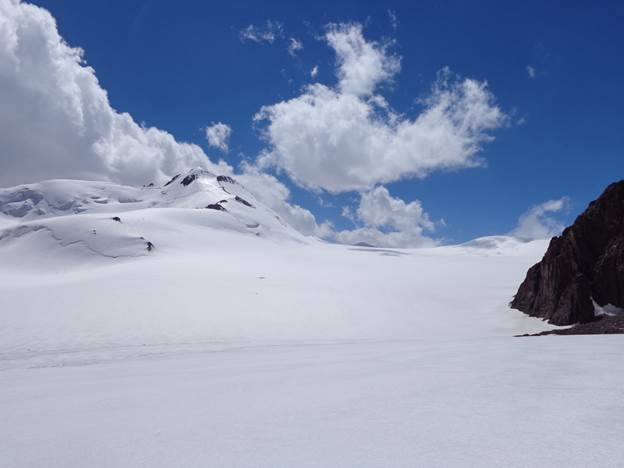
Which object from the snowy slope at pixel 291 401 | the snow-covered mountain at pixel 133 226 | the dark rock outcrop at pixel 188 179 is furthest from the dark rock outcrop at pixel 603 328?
the dark rock outcrop at pixel 188 179

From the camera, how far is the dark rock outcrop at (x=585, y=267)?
19.6 meters

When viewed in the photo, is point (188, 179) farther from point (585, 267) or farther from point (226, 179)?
point (585, 267)

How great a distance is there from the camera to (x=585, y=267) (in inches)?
845

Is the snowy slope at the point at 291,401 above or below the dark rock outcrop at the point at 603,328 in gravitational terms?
below

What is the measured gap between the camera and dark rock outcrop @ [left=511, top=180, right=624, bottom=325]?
773 inches

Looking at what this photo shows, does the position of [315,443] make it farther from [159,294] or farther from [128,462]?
[159,294]

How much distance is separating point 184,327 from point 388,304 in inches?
581

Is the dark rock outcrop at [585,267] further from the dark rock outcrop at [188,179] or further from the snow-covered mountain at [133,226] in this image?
the dark rock outcrop at [188,179]

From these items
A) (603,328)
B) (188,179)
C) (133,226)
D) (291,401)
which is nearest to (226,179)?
(188,179)

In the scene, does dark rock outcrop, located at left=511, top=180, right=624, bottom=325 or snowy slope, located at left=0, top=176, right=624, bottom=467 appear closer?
snowy slope, located at left=0, top=176, right=624, bottom=467

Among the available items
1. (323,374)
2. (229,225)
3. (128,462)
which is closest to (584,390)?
(323,374)

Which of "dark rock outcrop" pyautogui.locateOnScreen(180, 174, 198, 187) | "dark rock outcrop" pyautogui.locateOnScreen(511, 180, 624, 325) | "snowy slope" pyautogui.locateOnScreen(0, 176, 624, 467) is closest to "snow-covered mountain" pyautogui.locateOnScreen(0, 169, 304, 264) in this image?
"dark rock outcrop" pyautogui.locateOnScreen(180, 174, 198, 187)

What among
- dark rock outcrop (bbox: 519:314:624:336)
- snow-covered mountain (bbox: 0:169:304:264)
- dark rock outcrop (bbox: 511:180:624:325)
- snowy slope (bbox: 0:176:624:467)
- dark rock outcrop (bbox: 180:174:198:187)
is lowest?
snowy slope (bbox: 0:176:624:467)

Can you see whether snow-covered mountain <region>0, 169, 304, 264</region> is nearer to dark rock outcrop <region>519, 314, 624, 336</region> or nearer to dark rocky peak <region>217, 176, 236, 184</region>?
dark rocky peak <region>217, 176, 236, 184</region>
